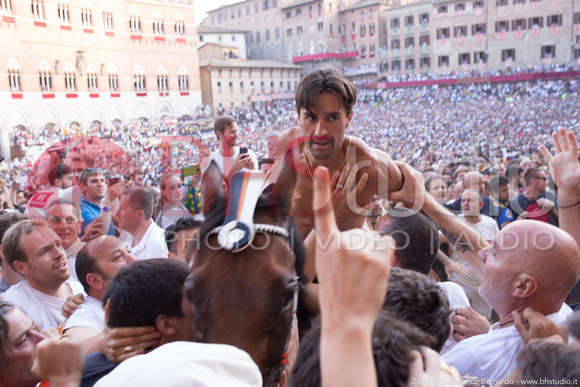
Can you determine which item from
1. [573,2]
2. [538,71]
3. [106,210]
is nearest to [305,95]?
[106,210]

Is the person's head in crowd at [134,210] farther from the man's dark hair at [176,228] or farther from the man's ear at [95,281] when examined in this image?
the man's ear at [95,281]

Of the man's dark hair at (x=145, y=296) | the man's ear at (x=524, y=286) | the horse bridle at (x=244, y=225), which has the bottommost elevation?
the man's ear at (x=524, y=286)

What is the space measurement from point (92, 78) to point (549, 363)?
41.1 meters

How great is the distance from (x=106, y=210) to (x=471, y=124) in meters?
35.2

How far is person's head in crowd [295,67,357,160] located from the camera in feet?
10.8

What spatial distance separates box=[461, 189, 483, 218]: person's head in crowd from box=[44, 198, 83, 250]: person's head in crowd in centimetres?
392

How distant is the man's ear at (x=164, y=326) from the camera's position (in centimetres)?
212

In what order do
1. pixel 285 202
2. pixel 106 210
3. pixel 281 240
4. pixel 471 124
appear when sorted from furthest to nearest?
pixel 471 124 < pixel 106 210 < pixel 285 202 < pixel 281 240

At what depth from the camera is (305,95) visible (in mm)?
3311

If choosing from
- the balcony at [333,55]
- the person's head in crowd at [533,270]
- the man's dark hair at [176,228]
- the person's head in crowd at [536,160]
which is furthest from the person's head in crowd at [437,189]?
the balcony at [333,55]

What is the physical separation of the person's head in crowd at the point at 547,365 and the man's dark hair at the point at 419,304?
677mm

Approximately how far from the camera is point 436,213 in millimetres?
3449

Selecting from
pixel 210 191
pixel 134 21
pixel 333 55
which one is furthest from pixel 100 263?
pixel 333 55

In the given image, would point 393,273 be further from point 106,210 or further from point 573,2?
point 573,2
